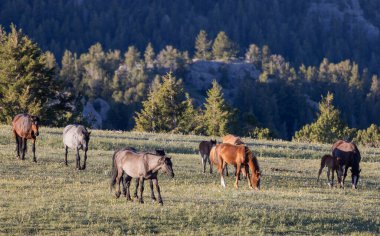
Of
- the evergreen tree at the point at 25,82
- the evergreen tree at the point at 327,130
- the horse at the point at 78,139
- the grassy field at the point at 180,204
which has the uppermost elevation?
the evergreen tree at the point at 25,82

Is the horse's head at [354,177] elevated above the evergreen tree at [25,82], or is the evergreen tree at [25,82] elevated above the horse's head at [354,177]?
the evergreen tree at [25,82]

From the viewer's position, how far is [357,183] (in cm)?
3312

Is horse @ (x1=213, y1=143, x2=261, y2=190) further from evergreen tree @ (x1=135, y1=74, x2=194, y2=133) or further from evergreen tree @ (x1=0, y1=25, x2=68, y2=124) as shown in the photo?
evergreen tree @ (x1=135, y1=74, x2=194, y2=133)

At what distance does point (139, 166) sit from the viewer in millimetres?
23531

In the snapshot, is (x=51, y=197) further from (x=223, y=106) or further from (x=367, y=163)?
(x=223, y=106)

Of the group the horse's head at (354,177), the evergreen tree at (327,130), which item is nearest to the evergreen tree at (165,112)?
the evergreen tree at (327,130)

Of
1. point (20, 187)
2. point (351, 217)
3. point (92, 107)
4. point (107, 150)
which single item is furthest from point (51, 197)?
point (92, 107)

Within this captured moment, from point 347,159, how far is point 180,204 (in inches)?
407

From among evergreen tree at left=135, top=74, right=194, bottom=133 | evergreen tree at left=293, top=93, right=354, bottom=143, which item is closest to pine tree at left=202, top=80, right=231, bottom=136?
evergreen tree at left=135, top=74, right=194, bottom=133

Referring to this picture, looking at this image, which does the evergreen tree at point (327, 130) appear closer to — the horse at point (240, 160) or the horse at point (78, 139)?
the horse at point (78, 139)

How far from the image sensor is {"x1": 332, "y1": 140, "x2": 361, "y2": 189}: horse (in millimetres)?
31609

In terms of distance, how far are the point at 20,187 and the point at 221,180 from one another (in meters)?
6.79

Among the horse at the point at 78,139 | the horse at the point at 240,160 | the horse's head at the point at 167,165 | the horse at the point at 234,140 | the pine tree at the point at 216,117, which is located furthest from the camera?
the pine tree at the point at 216,117

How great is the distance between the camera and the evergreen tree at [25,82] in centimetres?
7269
